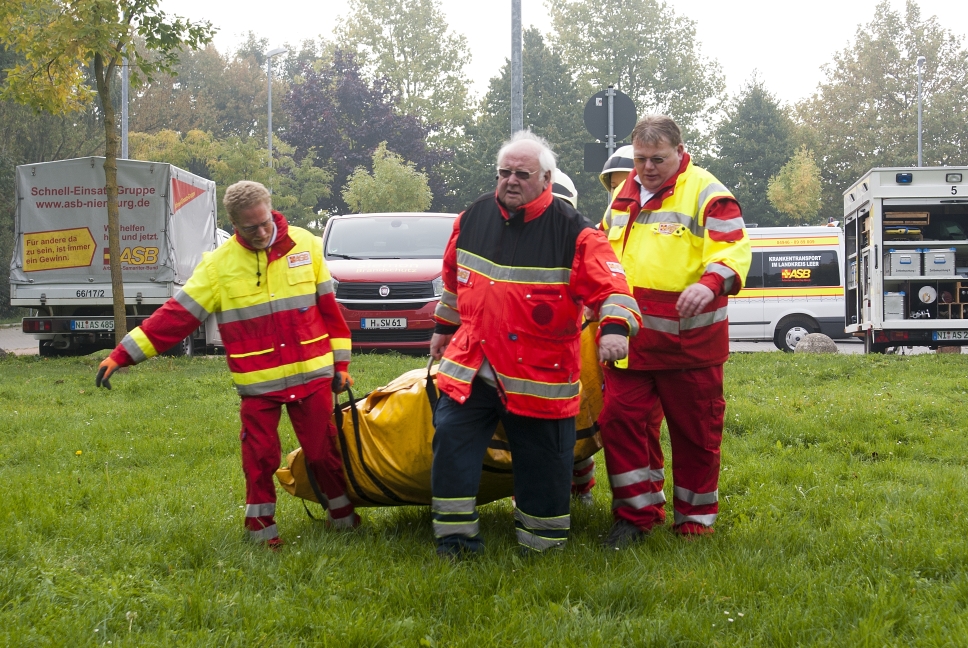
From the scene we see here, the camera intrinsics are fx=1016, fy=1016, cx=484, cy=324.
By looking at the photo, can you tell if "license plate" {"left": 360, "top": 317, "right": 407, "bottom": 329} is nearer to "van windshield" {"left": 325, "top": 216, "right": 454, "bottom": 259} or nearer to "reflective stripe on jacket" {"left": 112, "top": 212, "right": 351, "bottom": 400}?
"van windshield" {"left": 325, "top": 216, "right": 454, "bottom": 259}

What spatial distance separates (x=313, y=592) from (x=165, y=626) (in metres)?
0.56

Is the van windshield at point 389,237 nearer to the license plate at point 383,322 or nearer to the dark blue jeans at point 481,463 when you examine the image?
the license plate at point 383,322

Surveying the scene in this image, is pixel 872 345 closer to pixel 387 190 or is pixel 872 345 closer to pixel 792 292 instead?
pixel 792 292

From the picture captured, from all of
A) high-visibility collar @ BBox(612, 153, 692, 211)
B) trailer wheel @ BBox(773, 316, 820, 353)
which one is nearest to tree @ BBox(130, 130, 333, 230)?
trailer wheel @ BBox(773, 316, 820, 353)

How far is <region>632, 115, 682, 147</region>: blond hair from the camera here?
471 cm

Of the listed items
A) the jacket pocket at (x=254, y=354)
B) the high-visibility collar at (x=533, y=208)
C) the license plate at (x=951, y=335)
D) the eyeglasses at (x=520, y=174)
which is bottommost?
the license plate at (x=951, y=335)

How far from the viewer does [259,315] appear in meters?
4.81

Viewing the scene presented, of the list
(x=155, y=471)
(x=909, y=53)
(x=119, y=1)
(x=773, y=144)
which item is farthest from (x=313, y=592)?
(x=909, y=53)

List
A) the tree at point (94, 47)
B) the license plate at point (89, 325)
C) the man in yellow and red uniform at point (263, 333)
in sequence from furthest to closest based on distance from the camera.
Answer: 1. the license plate at point (89, 325)
2. the tree at point (94, 47)
3. the man in yellow and red uniform at point (263, 333)

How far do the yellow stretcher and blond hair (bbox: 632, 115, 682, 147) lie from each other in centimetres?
92

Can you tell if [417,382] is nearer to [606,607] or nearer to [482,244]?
[482,244]

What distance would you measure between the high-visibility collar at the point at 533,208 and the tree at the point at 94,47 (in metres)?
9.79

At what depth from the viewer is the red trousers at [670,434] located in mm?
4734

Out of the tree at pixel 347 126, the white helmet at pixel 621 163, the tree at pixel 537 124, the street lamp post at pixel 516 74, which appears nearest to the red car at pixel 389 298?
the street lamp post at pixel 516 74
